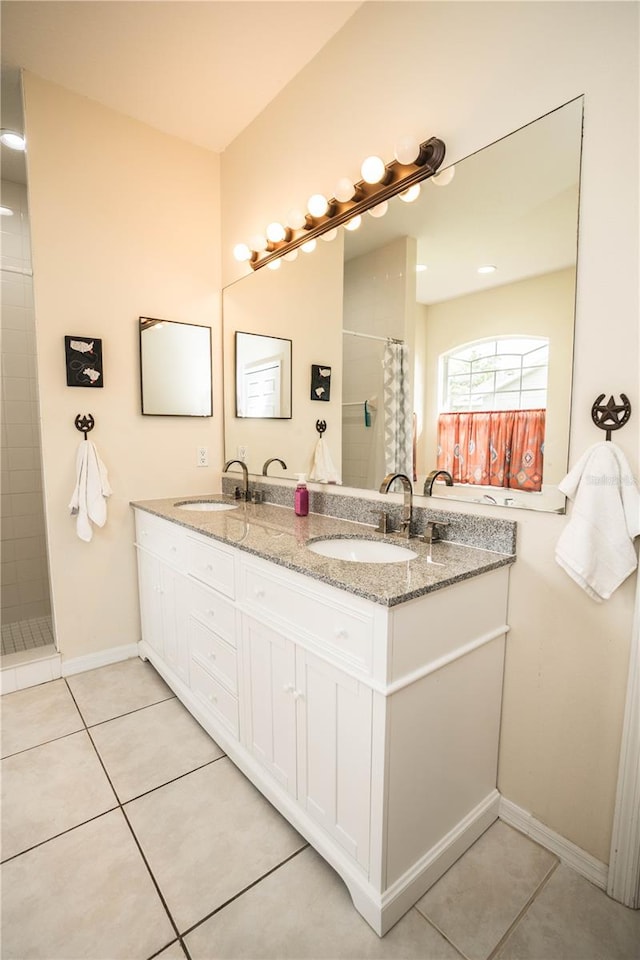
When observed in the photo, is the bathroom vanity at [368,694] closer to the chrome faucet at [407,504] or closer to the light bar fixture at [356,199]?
the chrome faucet at [407,504]

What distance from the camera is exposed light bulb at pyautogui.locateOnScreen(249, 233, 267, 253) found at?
7.43 ft

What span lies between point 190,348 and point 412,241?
1.47 metres

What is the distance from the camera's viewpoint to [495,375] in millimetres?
1426

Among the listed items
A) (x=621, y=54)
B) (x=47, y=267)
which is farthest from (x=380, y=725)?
(x=47, y=267)

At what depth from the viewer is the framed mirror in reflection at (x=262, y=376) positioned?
232 centimetres

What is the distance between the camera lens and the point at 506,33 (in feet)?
4.30

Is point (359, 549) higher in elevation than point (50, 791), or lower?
higher

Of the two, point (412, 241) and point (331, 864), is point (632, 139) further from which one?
point (331, 864)

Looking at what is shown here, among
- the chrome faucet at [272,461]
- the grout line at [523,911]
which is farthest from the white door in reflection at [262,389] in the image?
the grout line at [523,911]

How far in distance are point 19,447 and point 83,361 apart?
108cm

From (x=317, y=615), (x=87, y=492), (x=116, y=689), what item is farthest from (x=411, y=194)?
(x=116, y=689)

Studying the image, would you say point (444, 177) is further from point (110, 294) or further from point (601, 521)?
point (110, 294)

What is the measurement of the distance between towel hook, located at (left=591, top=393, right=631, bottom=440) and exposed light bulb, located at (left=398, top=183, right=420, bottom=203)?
Answer: 3.12 ft

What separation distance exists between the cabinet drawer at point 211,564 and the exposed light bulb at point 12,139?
7.60 ft
